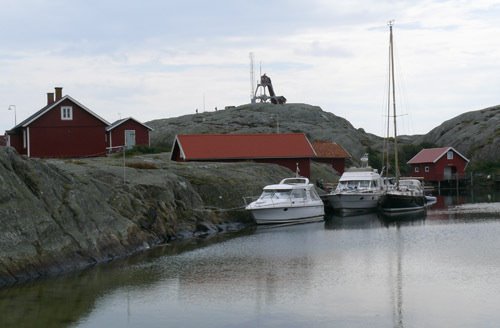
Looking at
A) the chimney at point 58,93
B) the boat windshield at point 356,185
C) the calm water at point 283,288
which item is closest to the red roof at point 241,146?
the boat windshield at point 356,185

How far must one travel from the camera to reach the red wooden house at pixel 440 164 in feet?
313

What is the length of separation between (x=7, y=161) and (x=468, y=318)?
21.1 m

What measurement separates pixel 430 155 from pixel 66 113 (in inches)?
2183

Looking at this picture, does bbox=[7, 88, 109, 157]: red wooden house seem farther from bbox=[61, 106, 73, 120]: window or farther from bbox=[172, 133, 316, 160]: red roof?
bbox=[172, 133, 316, 160]: red roof

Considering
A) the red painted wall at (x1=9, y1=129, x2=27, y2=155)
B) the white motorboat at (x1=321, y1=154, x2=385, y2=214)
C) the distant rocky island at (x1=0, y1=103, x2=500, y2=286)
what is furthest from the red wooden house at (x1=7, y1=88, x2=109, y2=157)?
the white motorboat at (x1=321, y1=154, x2=385, y2=214)

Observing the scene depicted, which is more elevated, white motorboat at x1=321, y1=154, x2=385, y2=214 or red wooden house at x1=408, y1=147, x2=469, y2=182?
red wooden house at x1=408, y1=147, x2=469, y2=182

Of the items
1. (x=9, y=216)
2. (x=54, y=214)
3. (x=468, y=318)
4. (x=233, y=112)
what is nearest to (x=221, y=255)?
(x=54, y=214)

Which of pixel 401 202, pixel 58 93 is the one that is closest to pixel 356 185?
pixel 401 202

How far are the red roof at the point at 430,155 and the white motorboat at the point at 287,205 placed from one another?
46.6m

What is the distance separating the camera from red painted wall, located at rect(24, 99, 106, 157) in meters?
59.3

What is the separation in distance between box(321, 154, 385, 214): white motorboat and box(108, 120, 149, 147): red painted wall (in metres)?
22.6

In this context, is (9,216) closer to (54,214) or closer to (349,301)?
(54,214)

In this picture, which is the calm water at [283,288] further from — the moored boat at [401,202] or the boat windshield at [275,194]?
the moored boat at [401,202]

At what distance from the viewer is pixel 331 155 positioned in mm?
80188
